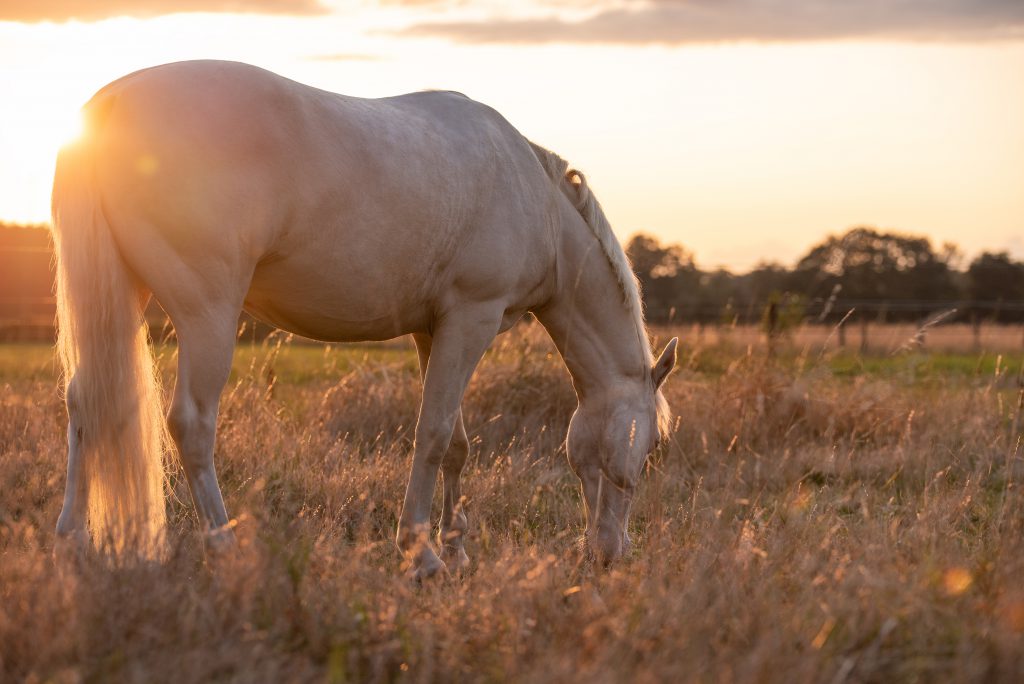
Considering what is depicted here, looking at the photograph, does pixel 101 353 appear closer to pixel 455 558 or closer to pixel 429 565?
pixel 429 565

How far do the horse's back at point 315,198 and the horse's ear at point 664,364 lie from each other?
0.74 m

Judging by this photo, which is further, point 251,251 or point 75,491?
point 75,491

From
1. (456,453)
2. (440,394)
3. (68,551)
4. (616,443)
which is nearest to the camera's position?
(68,551)

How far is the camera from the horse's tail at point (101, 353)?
347 centimetres

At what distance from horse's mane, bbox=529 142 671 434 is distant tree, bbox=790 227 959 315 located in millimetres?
38072

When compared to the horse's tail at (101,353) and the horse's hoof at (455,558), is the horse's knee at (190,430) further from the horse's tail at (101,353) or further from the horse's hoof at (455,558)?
the horse's hoof at (455,558)

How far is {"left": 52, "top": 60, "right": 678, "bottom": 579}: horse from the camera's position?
3436 millimetres

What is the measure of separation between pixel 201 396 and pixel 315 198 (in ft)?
2.74

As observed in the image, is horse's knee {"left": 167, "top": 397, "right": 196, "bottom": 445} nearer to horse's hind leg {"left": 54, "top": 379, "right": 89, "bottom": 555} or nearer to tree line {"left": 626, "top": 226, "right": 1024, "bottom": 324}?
horse's hind leg {"left": 54, "top": 379, "right": 89, "bottom": 555}

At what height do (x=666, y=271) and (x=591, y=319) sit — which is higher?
(x=591, y=319)

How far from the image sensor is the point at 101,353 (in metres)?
3.51

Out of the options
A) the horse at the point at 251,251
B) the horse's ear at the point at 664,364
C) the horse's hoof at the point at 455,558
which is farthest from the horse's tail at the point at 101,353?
the horse's ear at the point at 664,364

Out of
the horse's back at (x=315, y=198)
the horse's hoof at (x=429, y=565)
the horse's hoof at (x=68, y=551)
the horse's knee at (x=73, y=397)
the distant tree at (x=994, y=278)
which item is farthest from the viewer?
the distant tree at (x=994, y=278)

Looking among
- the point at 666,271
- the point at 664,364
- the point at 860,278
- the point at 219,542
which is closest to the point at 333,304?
the point at 219,542
